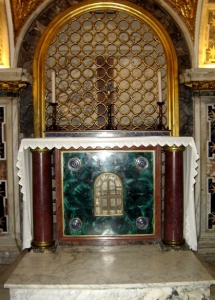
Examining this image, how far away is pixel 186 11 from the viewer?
4.48 metres

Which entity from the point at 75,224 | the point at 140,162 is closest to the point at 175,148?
the point at 140,162

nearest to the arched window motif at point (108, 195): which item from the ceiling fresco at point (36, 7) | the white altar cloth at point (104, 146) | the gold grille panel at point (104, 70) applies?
the white altar cloth at point (104, 146)

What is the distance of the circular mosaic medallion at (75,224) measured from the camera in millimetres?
3741

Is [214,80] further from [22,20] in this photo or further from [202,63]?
[22,20]

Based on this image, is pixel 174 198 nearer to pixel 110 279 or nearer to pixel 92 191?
pixel 92 191

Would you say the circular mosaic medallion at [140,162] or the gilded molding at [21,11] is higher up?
the gilded molding at [21,11]

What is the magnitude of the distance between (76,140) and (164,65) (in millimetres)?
1907

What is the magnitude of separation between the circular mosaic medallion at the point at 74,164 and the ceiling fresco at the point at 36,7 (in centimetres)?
198

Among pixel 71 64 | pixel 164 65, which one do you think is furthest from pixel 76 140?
pixel 164 65

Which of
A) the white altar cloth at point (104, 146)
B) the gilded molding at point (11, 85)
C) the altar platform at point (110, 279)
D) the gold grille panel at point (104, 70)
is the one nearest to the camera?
the altar platform at point (110, 279)

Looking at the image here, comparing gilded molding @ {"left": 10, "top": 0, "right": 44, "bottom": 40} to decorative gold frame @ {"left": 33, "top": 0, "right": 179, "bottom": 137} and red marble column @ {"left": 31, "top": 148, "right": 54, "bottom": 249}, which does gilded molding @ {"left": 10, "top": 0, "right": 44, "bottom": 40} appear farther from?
red marble column @ {"left": 31, "top": 148, "right": 54, "bottom": 249}

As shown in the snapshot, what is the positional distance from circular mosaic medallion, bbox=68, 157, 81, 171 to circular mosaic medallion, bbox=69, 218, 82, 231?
22.5 inches

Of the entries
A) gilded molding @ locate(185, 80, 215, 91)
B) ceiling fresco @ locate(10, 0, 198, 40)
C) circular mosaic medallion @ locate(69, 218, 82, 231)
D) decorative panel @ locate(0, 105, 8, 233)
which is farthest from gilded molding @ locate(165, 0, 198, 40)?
decorative panel @ locate(0, 105, 8, 233)

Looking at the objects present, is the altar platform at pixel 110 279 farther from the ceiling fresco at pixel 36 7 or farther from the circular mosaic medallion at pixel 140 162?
the ceiling fresco at pixel 36 7
